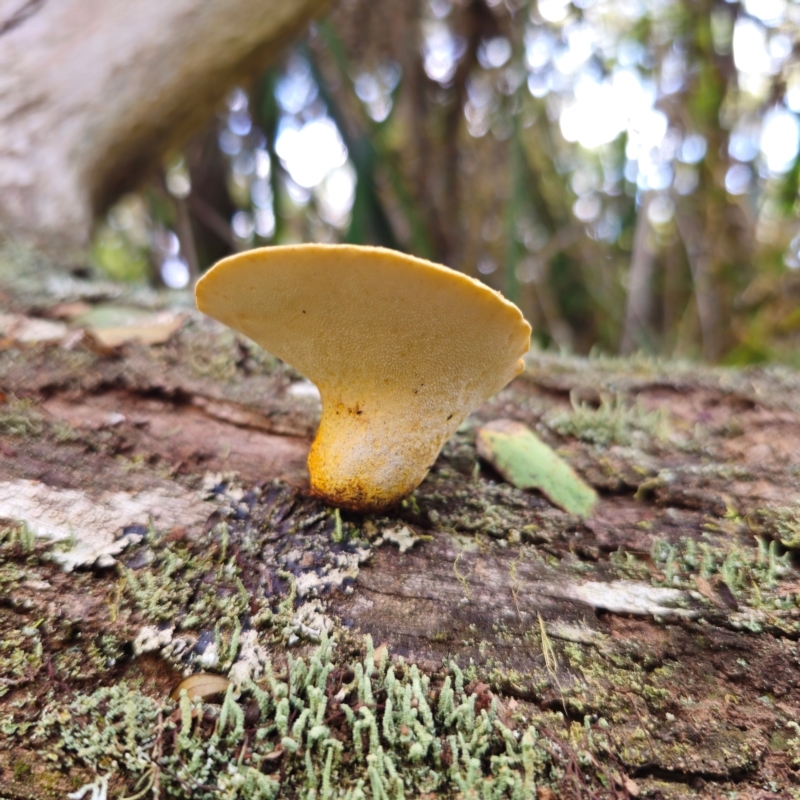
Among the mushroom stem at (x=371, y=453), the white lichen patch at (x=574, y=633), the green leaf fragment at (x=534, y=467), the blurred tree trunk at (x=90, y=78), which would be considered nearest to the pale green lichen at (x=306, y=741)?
the white lichen patch at (x=574, y=633)

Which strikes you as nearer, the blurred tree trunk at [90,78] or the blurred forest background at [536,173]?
the blurred tree trunk at [90,78]

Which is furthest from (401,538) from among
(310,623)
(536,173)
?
(536,173)

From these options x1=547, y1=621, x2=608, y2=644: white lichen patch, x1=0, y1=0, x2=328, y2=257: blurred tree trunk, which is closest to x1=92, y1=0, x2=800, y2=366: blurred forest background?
x1=0, y1=0, x2=328, y2=257: blurred tree trunk

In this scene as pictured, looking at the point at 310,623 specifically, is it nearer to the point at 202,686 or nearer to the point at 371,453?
the point at 202,686

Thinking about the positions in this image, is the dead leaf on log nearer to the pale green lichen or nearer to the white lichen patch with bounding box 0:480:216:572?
the pale green lichen

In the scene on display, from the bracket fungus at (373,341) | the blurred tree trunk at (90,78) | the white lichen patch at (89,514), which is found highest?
the blurred tree trunk at (90,78)

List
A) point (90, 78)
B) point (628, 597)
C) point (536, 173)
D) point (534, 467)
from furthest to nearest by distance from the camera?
point (536, 173) < point (90, 78) < point (534, 467) < point (628, 597)

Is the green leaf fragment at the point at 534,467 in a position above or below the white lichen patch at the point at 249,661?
above

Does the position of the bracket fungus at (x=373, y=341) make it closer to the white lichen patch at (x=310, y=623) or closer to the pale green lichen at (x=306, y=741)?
the white lichen patch at (x=310, y=623)
